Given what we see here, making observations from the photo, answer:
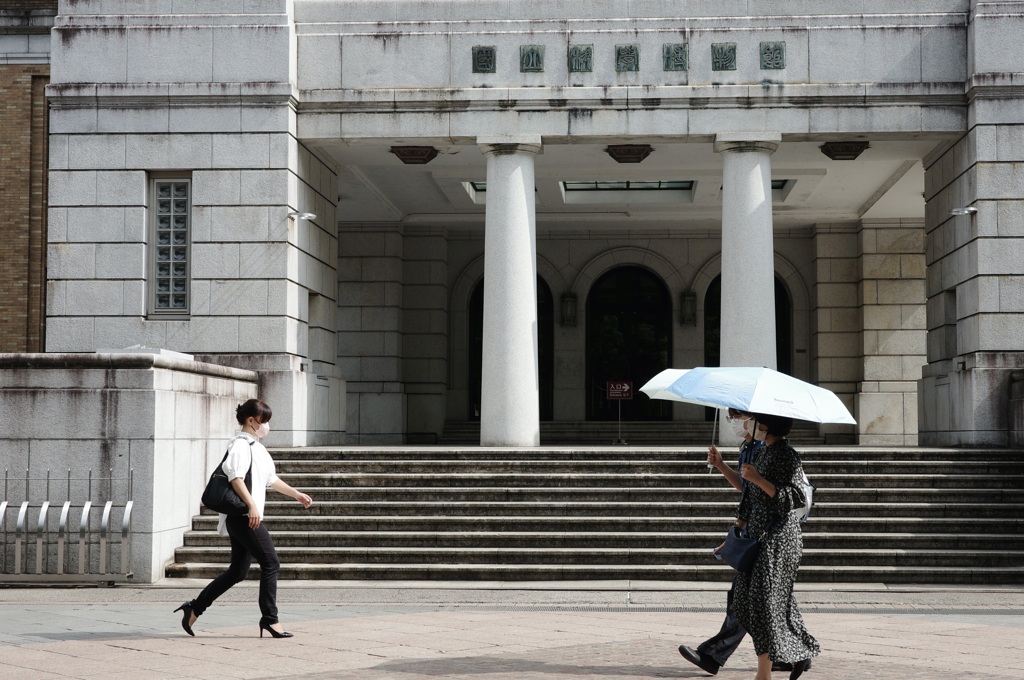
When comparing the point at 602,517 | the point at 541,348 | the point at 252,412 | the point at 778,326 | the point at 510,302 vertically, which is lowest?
the point at 602,517

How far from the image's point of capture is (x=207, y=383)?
16156mm

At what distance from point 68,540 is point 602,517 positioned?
6.20 m

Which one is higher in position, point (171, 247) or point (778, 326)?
point (171, 247)

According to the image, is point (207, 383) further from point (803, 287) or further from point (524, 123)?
point (803, 287)

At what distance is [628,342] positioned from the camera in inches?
1102

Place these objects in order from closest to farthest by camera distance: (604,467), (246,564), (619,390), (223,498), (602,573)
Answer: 1. (223,498)
2. (246,564)
3. (602,573)
4. (604,467)
5. (619,390)

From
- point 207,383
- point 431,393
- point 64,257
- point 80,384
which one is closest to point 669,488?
point 207,383

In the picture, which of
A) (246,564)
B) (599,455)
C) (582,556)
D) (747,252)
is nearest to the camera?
(246,564)

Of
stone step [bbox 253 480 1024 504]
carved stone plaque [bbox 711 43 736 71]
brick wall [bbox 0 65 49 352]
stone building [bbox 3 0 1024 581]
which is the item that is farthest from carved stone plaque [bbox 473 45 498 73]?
brick wall [bbox 0 65 49 352]

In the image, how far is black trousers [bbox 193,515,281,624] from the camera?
9.70 m

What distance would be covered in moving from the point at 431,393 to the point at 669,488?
12022 millimetres

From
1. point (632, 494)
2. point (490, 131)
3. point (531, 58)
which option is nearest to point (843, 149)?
point (531, 58)

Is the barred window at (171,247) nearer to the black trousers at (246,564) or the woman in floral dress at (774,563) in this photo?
the black trousers at (246,564)

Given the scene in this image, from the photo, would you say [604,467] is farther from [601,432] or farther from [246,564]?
[601,432]
